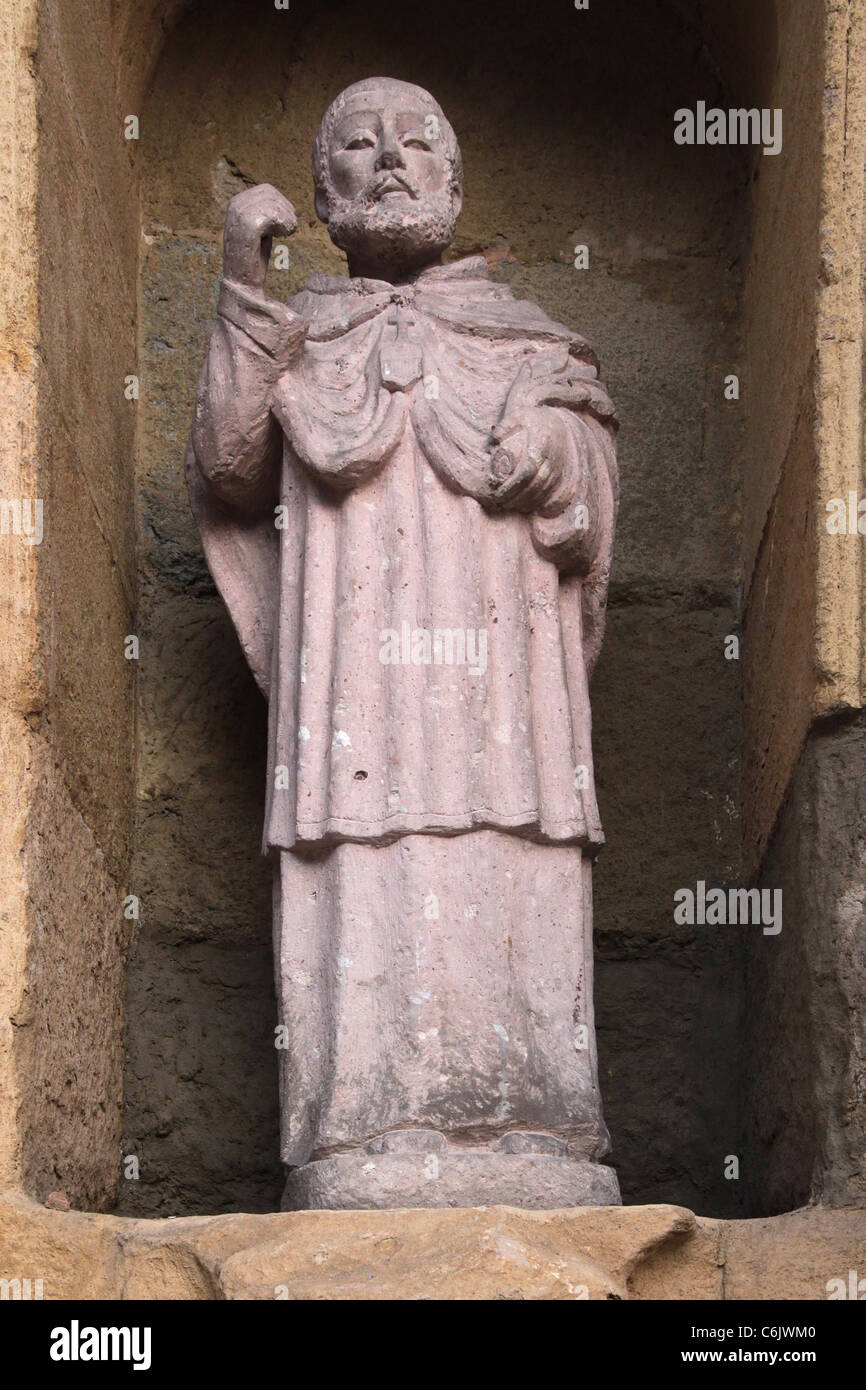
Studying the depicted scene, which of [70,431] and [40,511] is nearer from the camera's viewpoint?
[40,511]

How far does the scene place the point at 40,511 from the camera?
178 inches

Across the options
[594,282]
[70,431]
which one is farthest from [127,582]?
[594,282]

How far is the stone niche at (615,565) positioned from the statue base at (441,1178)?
49 cm

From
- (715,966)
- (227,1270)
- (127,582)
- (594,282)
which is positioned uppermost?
(594,282)

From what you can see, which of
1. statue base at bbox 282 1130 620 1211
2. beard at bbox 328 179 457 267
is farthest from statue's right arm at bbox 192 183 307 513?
statue base at bbox 282 1130 620 1211

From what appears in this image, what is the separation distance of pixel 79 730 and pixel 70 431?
0.57 m

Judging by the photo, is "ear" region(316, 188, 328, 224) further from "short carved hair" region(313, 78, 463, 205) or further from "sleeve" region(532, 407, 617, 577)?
"sleeve" region(532, 407, 617, 577)

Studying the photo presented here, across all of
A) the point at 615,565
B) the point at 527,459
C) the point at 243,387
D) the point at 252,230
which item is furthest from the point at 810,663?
the point at 252,230

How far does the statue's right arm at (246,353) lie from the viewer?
454 centimetres

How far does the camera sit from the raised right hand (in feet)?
14.8

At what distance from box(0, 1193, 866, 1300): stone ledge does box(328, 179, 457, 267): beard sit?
1.87m

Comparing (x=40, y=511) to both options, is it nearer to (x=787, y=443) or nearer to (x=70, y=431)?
(x=70, y=431)

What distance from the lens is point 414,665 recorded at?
4438mm

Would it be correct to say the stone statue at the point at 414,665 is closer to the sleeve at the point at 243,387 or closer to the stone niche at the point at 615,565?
the sleeve at the point at 243,387
